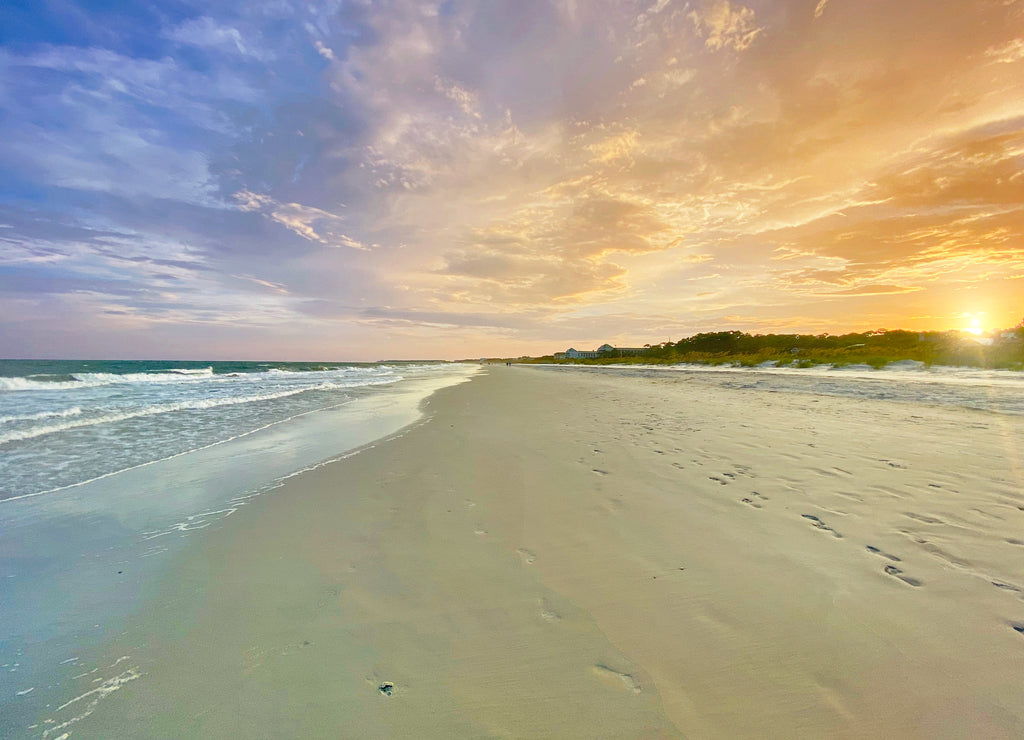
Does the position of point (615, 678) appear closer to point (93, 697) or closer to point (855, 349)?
point (93, 697)

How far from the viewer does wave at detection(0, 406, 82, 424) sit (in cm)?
1169

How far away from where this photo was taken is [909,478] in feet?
17.6

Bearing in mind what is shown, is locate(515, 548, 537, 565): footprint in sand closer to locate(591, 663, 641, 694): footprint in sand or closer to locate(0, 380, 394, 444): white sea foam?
locate(591, 663, 641, 694): footprint in sand

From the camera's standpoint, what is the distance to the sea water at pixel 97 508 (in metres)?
2.37

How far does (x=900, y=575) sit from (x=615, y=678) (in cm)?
265

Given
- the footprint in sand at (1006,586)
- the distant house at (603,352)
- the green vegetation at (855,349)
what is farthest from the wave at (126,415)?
→ the distant house at (603,352)

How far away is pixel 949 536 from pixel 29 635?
7443mm

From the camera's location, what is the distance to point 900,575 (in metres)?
3.16

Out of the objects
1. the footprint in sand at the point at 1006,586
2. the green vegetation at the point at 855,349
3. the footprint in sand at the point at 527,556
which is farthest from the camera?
the green vegetation at the point at 855,349

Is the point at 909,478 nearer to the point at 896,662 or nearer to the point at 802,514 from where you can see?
the point at 802,514

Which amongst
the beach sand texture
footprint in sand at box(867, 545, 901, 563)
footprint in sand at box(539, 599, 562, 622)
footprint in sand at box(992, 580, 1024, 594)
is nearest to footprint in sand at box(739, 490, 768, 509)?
the beach sand texture

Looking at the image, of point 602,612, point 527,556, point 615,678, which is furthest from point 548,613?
point 527,556

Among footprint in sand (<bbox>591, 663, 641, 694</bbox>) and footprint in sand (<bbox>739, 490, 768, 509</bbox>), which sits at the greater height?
footprint in sand (<bbox>739, 490, 768, 509</bbox>)

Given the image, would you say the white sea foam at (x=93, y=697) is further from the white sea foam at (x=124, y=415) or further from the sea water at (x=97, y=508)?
the white sea foam at (x=124, y=415)
